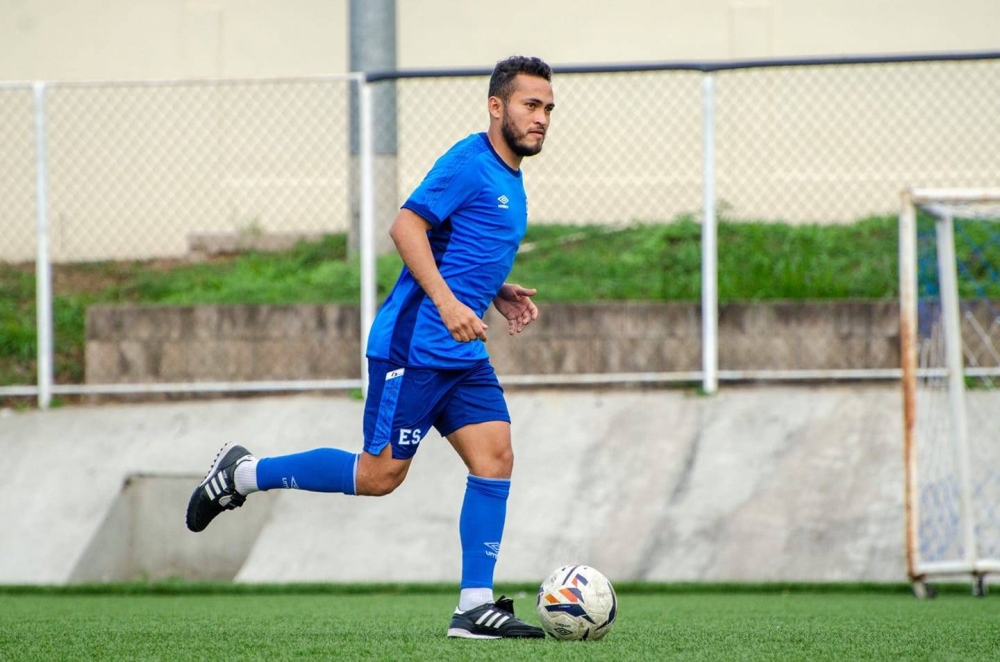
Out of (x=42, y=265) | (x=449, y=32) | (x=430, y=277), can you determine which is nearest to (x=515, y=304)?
(x=430, y=277)

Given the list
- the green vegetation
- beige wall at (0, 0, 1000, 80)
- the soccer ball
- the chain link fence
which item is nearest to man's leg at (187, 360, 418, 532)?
the soccer ball

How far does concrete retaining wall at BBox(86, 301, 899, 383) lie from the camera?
30.8 ft

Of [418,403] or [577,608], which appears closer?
[577,608]

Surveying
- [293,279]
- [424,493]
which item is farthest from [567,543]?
[293,279]

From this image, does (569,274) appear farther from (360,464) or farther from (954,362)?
(360,464)

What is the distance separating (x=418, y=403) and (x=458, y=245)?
0.55m

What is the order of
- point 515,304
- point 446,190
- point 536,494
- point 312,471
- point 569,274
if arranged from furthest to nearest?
point 569,274 < point 536,494 < point 515,304 < point 312,471 < point 446,190

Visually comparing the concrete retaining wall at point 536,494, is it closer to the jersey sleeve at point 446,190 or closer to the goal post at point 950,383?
the goal post at point 950,383

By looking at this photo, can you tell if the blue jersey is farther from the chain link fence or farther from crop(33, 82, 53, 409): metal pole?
crop(33, 82, 53, 409): metal pole

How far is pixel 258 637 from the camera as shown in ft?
15.1

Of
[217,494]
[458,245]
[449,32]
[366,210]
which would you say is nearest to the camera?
[458,245]

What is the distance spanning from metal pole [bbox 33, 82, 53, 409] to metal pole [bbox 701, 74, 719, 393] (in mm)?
4498

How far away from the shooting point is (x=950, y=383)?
7.53 meters

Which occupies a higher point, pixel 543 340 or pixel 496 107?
pixel 496 107
